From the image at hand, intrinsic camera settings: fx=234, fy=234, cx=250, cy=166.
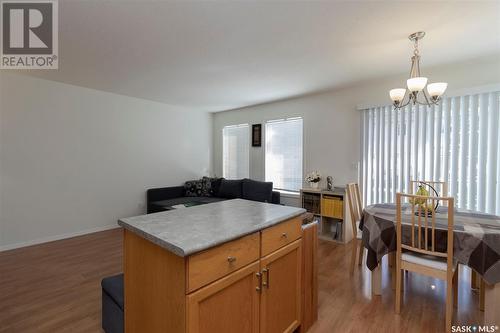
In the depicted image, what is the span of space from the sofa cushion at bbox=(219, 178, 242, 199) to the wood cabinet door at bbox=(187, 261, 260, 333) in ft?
11.9

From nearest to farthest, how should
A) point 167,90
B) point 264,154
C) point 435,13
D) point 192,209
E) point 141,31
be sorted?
point 192,209
point 435,13
point 141,31
point 167,90
point 264,154

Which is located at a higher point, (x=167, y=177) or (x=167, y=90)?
(x=167, y=90)

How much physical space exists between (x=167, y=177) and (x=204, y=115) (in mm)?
1871

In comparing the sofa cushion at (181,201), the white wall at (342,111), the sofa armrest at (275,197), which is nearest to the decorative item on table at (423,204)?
the white wall at (342,111)

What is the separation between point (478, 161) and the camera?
113 inches

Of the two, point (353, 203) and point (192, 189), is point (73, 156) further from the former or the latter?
point (353, 203)

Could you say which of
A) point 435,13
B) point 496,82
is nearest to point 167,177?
point 435,13

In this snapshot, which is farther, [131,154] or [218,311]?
[131,154]

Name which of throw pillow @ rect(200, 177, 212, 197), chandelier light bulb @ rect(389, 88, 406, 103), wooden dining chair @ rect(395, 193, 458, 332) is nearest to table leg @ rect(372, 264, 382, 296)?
wooden dining chair @ rect(395, 193, 458, 332)

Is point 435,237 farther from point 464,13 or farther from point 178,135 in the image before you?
point 178,135

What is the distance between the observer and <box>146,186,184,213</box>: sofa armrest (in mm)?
4707

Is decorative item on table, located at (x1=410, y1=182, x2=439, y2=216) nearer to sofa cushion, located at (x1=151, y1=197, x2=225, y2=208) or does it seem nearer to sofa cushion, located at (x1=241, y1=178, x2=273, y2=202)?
sofa cushion, located at (x1=241, y1=178, x2=273, y2=202)

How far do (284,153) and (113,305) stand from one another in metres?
3.89

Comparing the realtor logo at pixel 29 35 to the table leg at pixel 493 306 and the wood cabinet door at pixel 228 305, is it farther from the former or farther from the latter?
the table leg at pixel 493 306
